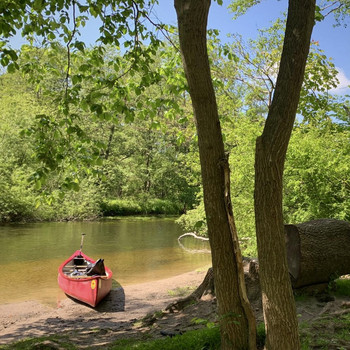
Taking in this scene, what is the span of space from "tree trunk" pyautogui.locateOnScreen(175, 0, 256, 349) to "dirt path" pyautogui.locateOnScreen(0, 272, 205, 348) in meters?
3.63

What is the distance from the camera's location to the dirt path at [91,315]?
23.6 ft

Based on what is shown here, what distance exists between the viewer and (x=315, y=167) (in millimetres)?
8578

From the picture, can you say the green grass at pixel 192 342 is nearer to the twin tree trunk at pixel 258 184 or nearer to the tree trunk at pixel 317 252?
the twin tree trunk at pixel 258 184

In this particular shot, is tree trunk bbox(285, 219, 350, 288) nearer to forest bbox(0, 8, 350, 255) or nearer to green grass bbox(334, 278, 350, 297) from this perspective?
green grass bbox(334, 278, 350, 297)

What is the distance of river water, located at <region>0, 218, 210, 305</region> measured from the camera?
39.0 feet

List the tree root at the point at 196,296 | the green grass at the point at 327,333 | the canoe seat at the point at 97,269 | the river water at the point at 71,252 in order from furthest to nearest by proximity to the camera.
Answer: the river water at the point at 71,252
the canoe seat at the point at 97,269
the tree root at the point at 196,296
the green grass at the point at 327,333

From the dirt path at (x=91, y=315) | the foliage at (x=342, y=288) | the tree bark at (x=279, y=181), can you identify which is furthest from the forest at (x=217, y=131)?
the dirt path at (x=91, y=315)

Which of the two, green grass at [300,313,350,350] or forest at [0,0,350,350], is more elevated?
forest at [0,0,350,350]

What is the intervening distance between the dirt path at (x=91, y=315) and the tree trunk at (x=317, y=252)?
3.01 metres

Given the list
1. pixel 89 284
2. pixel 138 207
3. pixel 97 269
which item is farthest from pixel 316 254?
pixel 138 207

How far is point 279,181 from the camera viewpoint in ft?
9.61

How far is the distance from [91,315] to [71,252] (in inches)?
331

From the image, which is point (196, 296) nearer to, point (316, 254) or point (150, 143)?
point (316, 254)

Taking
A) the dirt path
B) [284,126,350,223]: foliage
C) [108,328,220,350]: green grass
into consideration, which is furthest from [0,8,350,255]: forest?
the dirt path
